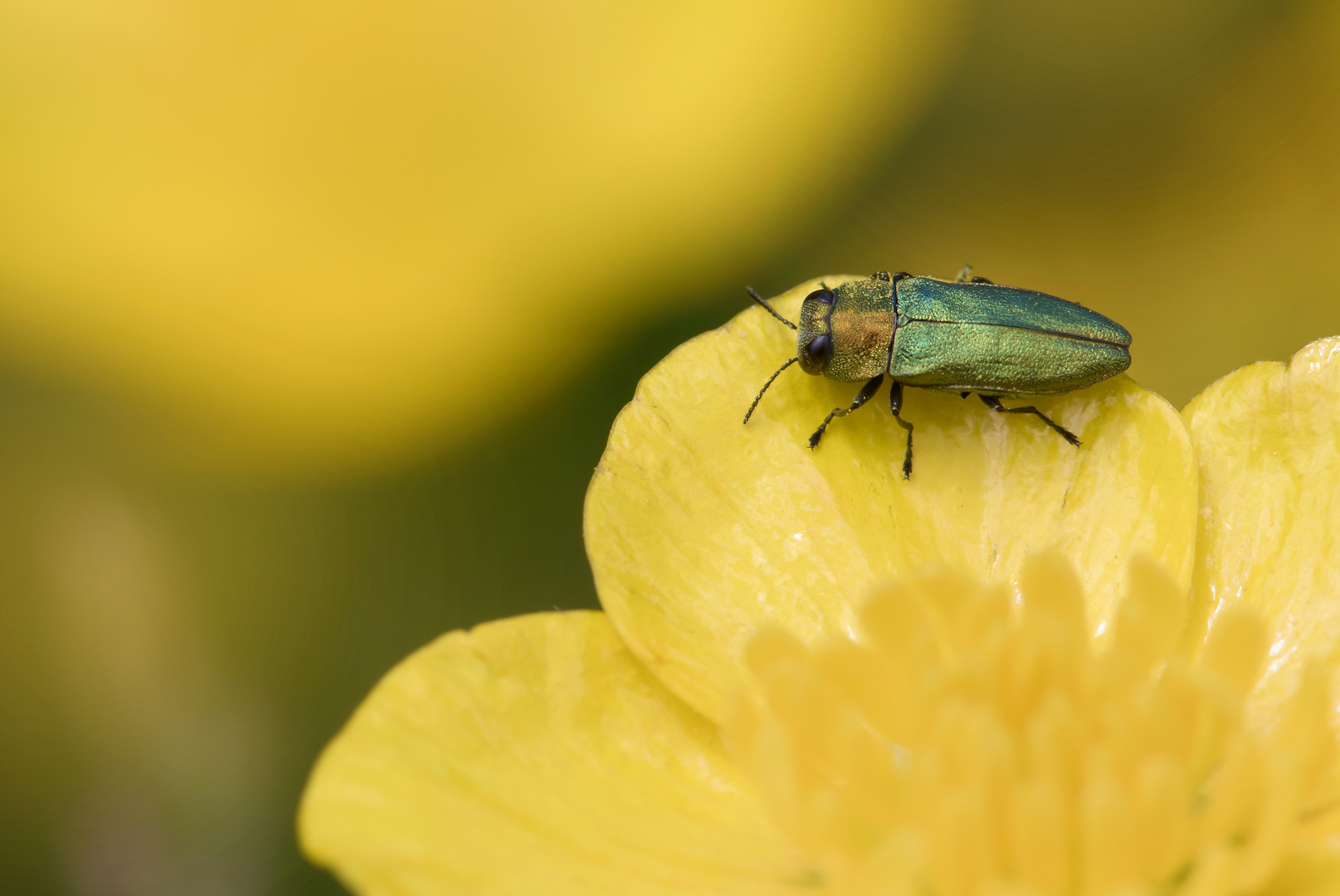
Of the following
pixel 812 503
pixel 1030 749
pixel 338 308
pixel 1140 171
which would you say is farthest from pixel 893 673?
pixel 1140 171

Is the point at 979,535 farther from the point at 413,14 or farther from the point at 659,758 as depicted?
the point at 413,14

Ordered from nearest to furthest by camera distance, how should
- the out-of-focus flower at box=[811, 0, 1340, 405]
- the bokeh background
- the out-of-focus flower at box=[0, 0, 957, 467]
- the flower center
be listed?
1. the flower center
2. the bokeh background
3. the out-of-focus flower at box=[0, 0, 957, 467]
4. the out-of-focus flower at box=[811, 0, 1340, 405]

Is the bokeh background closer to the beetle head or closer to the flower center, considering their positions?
the beetle head

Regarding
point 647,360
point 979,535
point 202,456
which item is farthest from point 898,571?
point 202,456

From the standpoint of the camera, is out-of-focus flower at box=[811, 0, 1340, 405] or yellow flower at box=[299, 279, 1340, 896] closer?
yellow flower at box=[299, 279, 1340, 896]

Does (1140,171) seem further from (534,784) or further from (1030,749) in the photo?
(534,784)

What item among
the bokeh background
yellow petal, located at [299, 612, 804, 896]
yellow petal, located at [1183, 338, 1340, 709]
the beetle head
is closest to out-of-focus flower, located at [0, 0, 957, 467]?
the bokeh background
